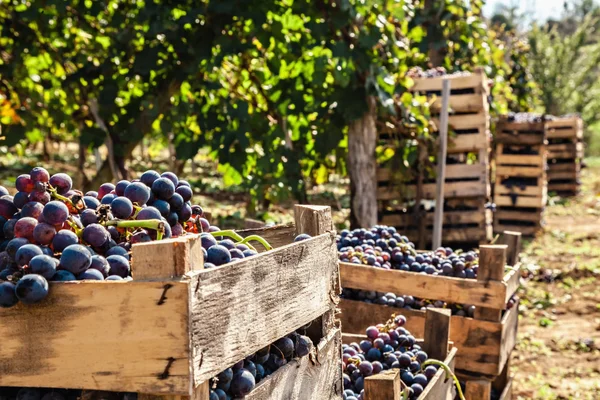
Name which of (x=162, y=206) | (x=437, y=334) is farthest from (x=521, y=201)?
(x=162, y=206)

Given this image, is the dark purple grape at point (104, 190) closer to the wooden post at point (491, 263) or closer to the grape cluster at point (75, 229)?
the grape cluster at point (75, 229)

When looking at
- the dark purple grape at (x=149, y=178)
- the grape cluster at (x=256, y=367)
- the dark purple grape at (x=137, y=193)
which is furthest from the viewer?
the dark purple grape at (x=149, y=178)

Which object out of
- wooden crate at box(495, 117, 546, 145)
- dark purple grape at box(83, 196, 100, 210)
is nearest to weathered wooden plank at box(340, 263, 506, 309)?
dark purple grape at box(83, 196, 100, 210)

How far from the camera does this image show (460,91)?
6.84 meters

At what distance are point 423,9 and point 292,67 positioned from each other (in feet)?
7.69

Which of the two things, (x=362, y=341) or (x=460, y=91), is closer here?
(x=362, y=341)

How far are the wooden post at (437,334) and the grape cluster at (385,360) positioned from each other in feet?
0.17

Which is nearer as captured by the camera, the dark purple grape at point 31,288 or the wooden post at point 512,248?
the dark purple grape at point 31,288

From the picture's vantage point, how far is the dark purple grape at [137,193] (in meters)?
1.58

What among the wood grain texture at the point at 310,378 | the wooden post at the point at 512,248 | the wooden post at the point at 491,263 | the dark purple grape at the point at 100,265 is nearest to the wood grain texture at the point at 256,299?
the wood grain texture at the point at 310,378

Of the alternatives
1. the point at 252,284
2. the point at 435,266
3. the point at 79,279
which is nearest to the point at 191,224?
the point at 252,284

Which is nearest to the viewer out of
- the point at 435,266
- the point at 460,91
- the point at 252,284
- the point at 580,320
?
the point at 252,284

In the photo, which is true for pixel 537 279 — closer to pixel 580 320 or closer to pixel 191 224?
pixel 580 320

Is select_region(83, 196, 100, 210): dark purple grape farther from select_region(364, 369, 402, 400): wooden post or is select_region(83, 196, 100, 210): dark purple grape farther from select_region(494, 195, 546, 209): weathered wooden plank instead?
select_region(494, 195, 546, 209): weathered wooden plank
